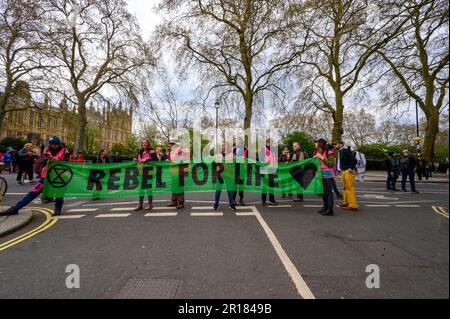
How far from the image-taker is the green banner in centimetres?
726

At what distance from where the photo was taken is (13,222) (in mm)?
5336

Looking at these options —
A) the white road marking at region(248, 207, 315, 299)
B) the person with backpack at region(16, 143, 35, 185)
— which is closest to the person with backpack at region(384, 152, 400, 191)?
the white road marking at region(248, 207, 315, 299)

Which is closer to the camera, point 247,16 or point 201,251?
point 201,251

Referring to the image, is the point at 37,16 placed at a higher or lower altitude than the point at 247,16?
higher

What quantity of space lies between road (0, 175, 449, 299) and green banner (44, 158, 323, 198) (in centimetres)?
133

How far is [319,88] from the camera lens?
2394 centimetres

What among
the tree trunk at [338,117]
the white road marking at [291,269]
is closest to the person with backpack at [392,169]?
the tree trunk at [338,117]

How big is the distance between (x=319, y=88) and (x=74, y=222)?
948 inches

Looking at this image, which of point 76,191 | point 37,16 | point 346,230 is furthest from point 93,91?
point 346,230

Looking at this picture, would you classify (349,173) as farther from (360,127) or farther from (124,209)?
(360,127)

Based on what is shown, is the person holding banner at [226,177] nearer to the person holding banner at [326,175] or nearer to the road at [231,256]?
the road at [231,256]

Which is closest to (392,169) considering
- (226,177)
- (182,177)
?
(226,177)
